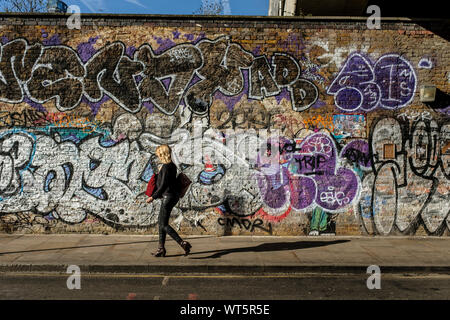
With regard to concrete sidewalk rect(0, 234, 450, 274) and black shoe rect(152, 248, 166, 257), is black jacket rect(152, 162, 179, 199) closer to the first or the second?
black shoe rect(152, 248, 166, 257)

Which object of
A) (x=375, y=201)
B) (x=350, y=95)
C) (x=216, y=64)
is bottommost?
(x=375, y=201)

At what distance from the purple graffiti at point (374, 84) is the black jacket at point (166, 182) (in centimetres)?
417

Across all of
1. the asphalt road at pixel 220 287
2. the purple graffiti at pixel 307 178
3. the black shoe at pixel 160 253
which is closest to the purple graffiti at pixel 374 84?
the purple graffiti at pixel 307 178

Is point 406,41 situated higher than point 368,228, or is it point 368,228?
point 406,41

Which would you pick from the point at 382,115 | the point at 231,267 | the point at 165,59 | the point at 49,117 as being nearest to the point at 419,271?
the point at 231,267

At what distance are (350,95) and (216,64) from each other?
308cm

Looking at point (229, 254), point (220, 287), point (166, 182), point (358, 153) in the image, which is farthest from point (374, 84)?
point (220, 287)

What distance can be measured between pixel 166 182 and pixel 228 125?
2.52 m

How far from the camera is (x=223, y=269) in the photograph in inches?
275

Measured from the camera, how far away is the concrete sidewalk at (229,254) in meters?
6.97

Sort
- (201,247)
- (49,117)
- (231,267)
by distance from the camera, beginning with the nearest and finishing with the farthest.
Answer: (231,267) < (201,247) < (49,117)

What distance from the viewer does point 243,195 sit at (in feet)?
30.8

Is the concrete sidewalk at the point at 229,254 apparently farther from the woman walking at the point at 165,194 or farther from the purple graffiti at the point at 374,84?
the purple graffiti at the point at 374,84

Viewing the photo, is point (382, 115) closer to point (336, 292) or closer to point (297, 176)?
point (297, 176)
